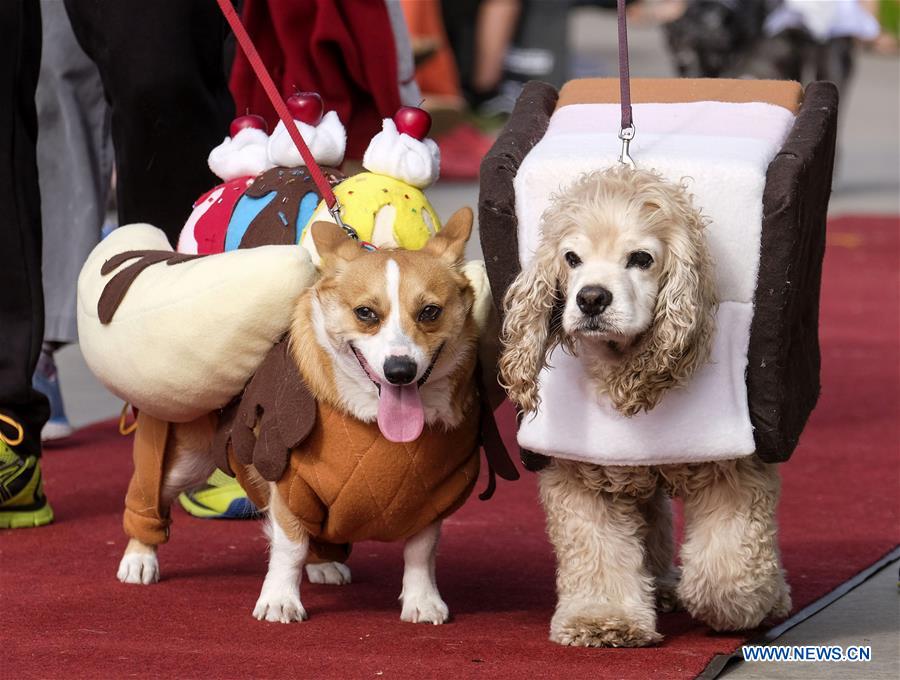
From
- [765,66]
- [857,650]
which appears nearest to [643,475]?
[857,650]

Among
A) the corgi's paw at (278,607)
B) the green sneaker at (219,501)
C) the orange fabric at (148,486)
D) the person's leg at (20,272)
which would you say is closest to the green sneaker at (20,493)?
the person's leg at (20,272)

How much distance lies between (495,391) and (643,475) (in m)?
0.47

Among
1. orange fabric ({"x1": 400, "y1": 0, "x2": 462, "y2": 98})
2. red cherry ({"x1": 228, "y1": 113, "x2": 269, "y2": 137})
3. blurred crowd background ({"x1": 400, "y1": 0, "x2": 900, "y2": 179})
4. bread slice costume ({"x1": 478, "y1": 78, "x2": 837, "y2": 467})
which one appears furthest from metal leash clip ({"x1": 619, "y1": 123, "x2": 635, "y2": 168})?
orange fabric ({"x1": 400, "y1": 0, "x2": 462, "y2": 98})

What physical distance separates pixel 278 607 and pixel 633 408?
3.37ft

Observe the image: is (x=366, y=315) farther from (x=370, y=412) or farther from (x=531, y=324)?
(x=531, y=324)

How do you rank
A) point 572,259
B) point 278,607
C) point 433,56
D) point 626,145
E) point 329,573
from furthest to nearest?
point 433,56
point 329,573
point 278,607
point 626,145
point 572,259

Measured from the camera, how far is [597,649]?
3.90m

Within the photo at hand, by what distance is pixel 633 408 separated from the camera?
3.73 metres

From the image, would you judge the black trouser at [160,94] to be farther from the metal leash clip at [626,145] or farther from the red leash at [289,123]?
the metal leash clip at [626,145]

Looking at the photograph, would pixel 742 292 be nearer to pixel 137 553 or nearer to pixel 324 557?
pixel 324 557

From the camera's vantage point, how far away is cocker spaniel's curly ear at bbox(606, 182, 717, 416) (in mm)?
3594

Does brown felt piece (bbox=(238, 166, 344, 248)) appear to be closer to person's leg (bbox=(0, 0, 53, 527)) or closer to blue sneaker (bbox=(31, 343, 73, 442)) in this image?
person's leg (bbox=(0, 0, 53, 527))

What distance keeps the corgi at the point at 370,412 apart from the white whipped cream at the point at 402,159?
1.08 feet

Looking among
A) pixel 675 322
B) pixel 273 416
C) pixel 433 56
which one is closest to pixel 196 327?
pixel 273 416
